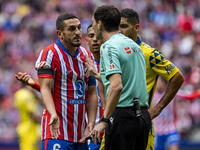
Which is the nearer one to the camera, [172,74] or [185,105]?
[172,74]

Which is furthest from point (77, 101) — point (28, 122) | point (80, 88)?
point (28, 122)

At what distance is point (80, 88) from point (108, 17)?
1.33 meters

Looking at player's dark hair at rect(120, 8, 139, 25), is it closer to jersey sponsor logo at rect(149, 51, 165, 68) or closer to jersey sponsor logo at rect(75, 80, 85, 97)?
jersey sponsor logo at rect(149, 51, 165, 68)

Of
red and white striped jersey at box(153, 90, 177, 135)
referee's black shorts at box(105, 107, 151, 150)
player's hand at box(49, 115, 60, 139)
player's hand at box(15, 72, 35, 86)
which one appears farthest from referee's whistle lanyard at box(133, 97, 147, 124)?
red and white striped jersey at box(153, 90, 177, 135)

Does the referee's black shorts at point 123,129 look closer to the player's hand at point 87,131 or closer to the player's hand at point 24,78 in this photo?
the player's hand at point 87,131

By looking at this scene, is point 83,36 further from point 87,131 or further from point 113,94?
point 113,94

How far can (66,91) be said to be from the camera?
223 inches

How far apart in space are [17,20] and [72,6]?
2.79 meters

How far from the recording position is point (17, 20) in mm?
20672

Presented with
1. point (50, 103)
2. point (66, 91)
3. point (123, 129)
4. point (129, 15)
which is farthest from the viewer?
point (129, 15)

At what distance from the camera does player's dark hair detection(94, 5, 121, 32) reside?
15.9 ft

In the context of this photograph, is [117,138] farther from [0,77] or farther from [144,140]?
[0,77]

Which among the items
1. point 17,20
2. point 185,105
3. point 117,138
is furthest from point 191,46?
point 117,138

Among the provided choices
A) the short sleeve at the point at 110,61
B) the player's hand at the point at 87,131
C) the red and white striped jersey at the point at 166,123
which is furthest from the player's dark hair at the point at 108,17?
the red and white striped jersey at the point at 166,123
